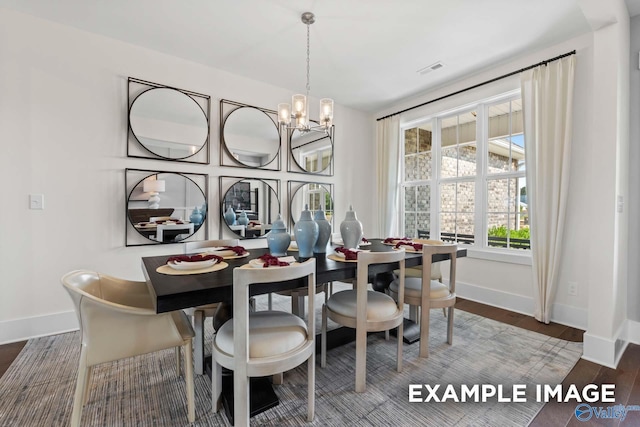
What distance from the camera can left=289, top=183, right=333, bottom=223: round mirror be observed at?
3.84 m

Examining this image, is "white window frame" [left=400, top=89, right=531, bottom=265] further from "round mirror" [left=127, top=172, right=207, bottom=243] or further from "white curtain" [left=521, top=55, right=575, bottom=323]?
"round mirror" [left=127, top=172, right=207, bottom=243]

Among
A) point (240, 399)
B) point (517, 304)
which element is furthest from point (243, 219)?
point (517, 304)

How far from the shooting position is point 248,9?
2271 mm

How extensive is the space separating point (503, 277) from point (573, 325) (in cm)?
70

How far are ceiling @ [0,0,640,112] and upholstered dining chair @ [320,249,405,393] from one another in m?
1.99

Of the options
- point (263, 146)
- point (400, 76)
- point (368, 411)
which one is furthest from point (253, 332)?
point (400, 76)

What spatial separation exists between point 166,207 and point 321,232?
5.91ft

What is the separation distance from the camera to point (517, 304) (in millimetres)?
3057

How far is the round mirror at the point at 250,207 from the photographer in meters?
3.32

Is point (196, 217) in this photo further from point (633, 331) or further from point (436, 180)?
point (633, 331)

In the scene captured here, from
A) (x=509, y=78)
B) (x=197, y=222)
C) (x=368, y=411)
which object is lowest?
(x=368, y=411)

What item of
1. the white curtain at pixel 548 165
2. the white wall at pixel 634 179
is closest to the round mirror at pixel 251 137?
the white curtain at pixel 548 165

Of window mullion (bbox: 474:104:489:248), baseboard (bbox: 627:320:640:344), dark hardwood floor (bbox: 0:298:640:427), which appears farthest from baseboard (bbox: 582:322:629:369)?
window mullion (bbox: 474:104:489:248)

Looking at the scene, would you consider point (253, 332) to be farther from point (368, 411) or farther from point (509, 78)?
point (509, 78)
